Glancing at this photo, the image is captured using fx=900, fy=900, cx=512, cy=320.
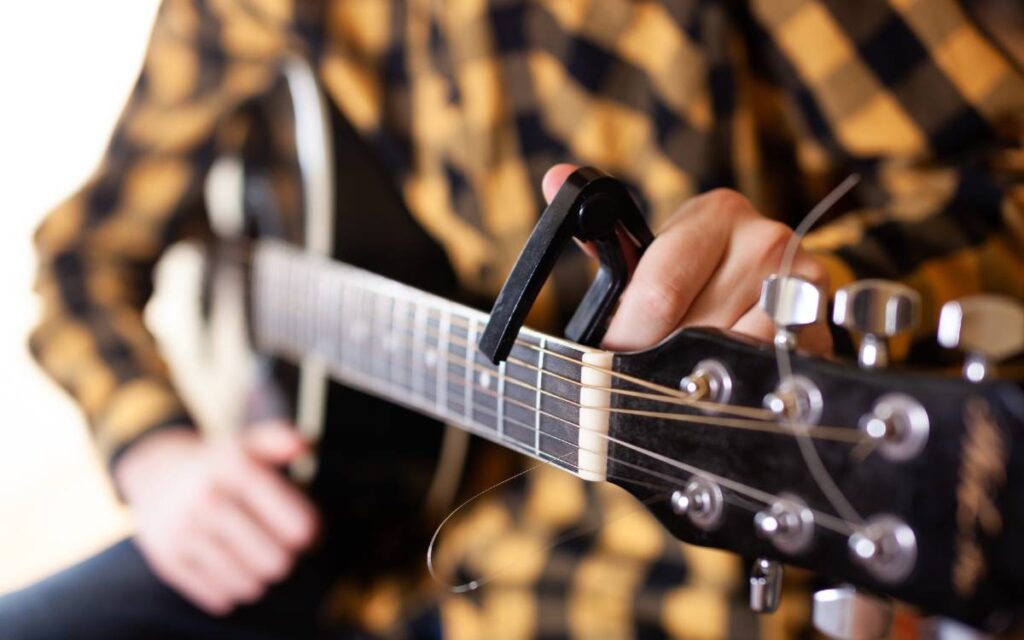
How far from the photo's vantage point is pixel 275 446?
0.72 m

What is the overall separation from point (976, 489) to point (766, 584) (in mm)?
94

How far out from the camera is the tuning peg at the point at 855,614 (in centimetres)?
29

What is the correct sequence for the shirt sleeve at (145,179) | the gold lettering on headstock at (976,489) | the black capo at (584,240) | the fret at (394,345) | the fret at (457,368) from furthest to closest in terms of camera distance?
the shirt sleeve at (145,179) < the fret at (394,345) < the fret at (457,368) < the black capo at (584,240) < the gold lettering on headstock at (976,489)

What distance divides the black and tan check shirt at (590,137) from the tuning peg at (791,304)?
0.11 meters

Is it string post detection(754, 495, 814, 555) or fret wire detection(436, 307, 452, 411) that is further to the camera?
fret wire detection(436, 307, 452, 411)

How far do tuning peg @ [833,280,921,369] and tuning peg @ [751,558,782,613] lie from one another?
0.09 meters

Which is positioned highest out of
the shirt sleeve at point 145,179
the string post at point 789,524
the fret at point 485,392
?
the string post at point 789,524

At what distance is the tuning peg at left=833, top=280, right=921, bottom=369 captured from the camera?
283 millimetres

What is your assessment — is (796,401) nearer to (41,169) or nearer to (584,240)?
(584,240)

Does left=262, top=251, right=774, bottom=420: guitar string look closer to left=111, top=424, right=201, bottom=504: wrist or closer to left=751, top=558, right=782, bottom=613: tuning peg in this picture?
left=751, top=558, right=782, bottom=613: tuning peg

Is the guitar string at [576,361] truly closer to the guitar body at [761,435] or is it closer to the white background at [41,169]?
the guitar body at [761,435]

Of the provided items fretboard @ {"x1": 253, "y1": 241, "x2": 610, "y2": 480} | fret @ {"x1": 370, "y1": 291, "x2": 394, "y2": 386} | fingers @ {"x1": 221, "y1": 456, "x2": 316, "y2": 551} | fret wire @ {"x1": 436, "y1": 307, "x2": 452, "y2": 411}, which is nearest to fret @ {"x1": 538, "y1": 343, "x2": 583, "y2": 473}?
fretboard @ {"x1": 253, "y1": 241, "x2": 610, "y2": 480}

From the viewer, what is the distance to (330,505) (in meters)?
0.76

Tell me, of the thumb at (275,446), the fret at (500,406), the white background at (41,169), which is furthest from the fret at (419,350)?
the white background at (41,169)
